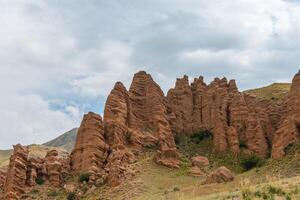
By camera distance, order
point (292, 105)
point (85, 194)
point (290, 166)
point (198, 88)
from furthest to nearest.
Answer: point (198, 88)
point (292, 105)
point (85, 194)
point (290, 166)

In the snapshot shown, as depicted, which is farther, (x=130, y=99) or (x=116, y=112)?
(x=130, y=99)

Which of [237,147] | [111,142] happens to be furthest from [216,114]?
[111,142]

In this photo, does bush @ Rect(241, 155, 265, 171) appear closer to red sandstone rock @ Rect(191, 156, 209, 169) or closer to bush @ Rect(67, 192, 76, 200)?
red sandstone rock @ Rect(191, 156, 209, 169)

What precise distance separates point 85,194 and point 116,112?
46.3 ft

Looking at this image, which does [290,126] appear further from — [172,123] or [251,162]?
[172,123]

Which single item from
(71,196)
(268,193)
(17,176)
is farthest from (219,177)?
(268,193)

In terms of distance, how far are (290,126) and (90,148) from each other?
25512mm

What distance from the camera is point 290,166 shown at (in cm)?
5266

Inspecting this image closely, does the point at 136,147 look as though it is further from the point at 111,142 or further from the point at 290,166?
the point at 290,166

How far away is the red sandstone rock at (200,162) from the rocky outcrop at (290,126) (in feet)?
29.1

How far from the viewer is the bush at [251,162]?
60750mm

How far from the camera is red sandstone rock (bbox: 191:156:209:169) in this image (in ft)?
207

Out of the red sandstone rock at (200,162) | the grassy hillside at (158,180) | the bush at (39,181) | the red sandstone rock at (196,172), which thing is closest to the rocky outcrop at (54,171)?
the bush at (39,181)

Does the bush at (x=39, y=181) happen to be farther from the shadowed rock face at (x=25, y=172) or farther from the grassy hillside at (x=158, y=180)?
the grassy hillside at (x=158, y=180)
